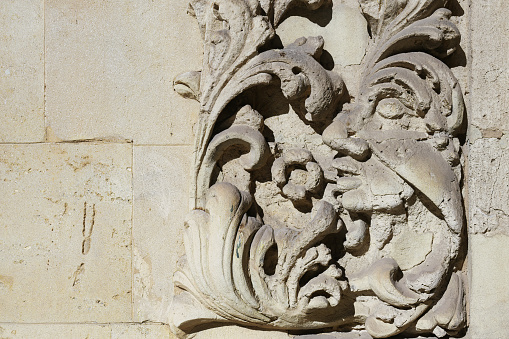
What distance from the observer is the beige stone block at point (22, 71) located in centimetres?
266

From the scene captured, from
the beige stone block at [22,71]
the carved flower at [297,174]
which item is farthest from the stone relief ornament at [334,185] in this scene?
the beige stone block at [22,71]

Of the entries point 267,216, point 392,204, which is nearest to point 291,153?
point 267,216

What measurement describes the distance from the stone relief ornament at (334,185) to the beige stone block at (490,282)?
0.07 m

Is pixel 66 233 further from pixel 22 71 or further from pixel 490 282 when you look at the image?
pixel 490 282

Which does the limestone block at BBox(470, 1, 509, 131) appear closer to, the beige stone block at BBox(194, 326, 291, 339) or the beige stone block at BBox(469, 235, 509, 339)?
the beige stone block at BBox(469, 235, 509, 339)

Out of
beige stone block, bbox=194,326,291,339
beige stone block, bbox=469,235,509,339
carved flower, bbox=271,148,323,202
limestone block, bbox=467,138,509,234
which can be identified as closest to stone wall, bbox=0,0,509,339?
beige stone block, bbox=194,326,291,339

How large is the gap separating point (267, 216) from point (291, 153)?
0.91ft

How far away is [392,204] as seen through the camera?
95.1 inches

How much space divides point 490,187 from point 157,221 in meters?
1.32

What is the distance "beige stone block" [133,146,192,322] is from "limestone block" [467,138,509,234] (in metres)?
1.14

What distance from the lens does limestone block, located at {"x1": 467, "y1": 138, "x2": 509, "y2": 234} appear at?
245 centimetres

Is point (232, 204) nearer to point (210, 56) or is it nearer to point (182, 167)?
point (182, 167)

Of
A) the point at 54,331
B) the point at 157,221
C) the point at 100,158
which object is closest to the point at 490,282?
the point at 157,221

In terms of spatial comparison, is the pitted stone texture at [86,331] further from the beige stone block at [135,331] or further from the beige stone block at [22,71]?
the beige stone block at [22,71]
